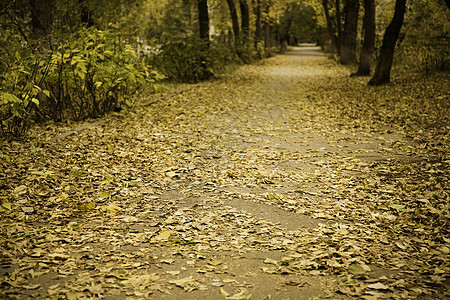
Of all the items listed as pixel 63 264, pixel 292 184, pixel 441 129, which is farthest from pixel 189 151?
pixel 441 129

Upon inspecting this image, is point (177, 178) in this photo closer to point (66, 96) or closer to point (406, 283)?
point (406, 283)

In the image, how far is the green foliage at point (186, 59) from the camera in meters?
15.0

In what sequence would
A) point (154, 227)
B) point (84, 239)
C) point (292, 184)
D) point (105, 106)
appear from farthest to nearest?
point (105, 106), point (292, 184), point (154, 227), point (84, 239)

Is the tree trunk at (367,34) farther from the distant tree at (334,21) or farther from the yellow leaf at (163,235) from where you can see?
the yellow leaf at (163,235)

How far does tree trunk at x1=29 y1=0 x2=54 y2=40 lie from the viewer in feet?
27.1

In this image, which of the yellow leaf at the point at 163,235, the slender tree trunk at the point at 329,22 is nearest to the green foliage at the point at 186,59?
the yellow leaf at the point at 163,235

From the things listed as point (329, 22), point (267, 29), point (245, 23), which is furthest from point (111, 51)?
point (267, 29)

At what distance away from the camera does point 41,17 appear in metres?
8.32

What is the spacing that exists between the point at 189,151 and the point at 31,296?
13.1 feet

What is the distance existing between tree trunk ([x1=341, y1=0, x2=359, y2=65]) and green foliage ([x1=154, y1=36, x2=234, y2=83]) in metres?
9.00

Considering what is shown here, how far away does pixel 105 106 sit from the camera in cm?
877

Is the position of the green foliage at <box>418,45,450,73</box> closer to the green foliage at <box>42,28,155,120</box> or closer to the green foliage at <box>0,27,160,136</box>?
the green foliage at <box>42,28,155,120</box>

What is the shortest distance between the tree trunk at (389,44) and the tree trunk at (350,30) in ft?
28.3

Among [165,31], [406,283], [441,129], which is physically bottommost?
[406,283]
